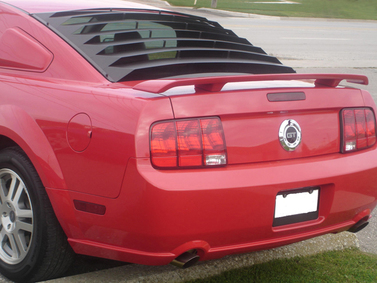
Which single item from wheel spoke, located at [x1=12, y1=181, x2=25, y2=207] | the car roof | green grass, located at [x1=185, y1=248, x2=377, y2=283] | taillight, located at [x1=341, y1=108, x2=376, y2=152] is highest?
the car roof

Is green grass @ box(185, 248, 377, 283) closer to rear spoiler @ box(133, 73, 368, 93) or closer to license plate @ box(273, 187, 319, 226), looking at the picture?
license plate @ box(273, 187, 319, 226)

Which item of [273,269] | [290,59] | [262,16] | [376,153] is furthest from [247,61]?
[262,16]

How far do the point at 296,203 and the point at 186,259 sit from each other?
63 cm

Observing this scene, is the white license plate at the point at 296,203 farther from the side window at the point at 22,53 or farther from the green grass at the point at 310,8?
the green grass at the point at 310,8

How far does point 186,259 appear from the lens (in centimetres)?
231

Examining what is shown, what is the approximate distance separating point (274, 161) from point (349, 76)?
71 centimetres

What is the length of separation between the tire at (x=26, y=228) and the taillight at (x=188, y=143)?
76 cm

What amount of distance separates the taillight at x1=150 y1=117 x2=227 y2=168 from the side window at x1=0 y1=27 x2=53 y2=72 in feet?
3.18

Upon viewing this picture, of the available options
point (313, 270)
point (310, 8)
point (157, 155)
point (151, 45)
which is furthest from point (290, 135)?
point (310, 8)

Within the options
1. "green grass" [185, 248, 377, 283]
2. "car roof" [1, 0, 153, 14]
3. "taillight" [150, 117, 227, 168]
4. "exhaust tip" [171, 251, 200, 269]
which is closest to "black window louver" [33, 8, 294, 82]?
"car roof" [1, 0, 153, 14]

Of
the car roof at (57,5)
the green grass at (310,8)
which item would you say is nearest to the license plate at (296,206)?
the car roof at (57,5)

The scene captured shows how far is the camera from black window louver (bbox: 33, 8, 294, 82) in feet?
9.04

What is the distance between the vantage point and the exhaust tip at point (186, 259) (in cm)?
231

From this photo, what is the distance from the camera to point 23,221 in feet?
9.06
